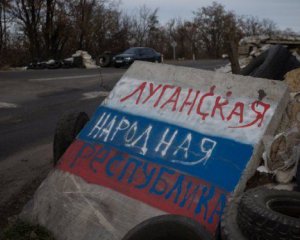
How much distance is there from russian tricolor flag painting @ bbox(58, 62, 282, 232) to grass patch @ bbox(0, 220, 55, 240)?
59cm

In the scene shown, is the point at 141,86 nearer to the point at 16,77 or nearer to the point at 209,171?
the point at 209,171

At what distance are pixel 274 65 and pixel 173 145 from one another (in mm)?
2493

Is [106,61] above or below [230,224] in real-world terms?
below

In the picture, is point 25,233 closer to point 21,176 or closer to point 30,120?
point 21,176

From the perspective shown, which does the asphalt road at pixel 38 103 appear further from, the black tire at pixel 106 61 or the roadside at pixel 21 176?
the black tire at pixel 106 61

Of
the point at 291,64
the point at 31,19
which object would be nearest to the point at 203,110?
the point at 291,64

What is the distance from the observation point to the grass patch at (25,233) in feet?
13.1

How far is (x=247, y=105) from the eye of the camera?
14.6ft

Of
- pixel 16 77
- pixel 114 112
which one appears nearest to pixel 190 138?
pixel 114 112

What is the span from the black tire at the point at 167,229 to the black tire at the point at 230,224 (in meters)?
0.22

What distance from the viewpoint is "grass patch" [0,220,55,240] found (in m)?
4.00

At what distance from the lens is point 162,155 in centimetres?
425

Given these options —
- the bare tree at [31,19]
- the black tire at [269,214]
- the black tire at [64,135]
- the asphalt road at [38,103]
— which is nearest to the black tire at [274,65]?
the black tire at [64,135]

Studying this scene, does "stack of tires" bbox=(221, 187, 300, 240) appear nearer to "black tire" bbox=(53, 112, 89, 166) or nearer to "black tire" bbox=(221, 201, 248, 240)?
"black tire" bbox=(221, 201, 248, 240)
